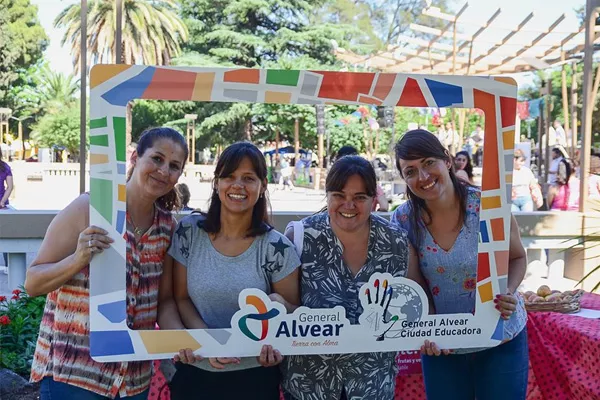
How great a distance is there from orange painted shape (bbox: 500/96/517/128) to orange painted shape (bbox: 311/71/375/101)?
55 cm

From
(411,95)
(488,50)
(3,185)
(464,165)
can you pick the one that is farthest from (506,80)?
(488,50)

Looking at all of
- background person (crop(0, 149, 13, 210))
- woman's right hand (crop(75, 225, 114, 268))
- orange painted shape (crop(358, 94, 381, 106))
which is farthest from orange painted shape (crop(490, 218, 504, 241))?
background person (crop(0, 149, 13, 210))

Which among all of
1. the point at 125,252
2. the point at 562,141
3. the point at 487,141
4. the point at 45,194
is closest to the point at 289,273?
the point at 125,252

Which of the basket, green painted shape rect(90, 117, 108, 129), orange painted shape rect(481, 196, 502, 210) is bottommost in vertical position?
the basket

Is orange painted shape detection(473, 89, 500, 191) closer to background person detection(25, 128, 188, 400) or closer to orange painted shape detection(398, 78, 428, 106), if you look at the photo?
orange painted shape detection(398, 78, 428, 106)

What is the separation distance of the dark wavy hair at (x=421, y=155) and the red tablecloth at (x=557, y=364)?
1414 millimetres

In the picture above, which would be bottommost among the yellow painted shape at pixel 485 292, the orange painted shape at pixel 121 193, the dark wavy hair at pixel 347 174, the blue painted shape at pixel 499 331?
the blue painted shape at pixel 499 331

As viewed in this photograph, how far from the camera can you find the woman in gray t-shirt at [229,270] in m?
2.18

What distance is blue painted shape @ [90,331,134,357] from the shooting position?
6.89 ft

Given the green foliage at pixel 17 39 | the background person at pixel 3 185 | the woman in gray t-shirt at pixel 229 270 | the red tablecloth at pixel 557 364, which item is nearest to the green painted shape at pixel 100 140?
the woman in gray t-shirt at pixel 229 270

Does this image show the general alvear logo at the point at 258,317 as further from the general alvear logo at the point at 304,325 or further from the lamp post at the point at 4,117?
the lamp post at the point at 4,117

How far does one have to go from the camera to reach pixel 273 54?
32.3 m

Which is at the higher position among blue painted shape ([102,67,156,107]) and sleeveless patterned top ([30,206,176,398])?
blue painted shape ([102,67,156,107])

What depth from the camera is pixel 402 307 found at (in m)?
2.33
